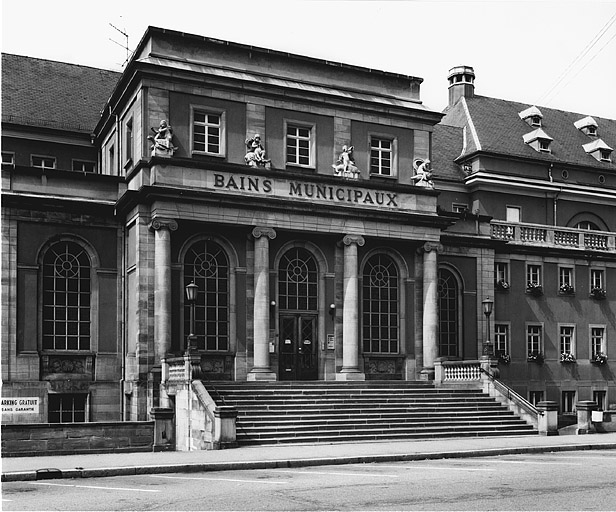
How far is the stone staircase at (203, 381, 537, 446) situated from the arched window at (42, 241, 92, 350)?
226 inches

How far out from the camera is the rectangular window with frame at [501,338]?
39688mm

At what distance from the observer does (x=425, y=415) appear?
2931 centimetres

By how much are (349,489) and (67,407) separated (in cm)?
1797

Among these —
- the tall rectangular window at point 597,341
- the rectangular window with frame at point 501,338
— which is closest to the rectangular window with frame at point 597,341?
the tall rectangular window at point 597,341

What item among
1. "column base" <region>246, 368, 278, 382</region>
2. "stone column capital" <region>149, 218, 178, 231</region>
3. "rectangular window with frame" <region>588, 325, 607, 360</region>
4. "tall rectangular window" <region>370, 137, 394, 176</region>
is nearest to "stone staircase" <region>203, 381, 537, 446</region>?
"column base" <region>246, 368, 278, 382</region>

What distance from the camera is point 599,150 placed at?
49.1 metres

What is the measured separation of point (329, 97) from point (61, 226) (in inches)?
416

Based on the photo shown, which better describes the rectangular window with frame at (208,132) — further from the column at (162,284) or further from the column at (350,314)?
the column at (350,314)

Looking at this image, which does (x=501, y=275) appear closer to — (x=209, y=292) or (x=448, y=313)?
(x=448, y=313)

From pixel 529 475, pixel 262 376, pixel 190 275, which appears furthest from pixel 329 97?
pixel 529 475

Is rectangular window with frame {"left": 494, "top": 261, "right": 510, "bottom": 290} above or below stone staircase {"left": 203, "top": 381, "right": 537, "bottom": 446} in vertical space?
above

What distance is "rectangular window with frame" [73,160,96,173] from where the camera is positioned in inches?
1522

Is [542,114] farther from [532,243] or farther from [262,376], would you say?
[262,376]

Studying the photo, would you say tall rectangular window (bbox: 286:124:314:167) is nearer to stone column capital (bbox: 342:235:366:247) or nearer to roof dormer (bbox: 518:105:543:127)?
stone column capital (bbox: 342:235:366:247)
